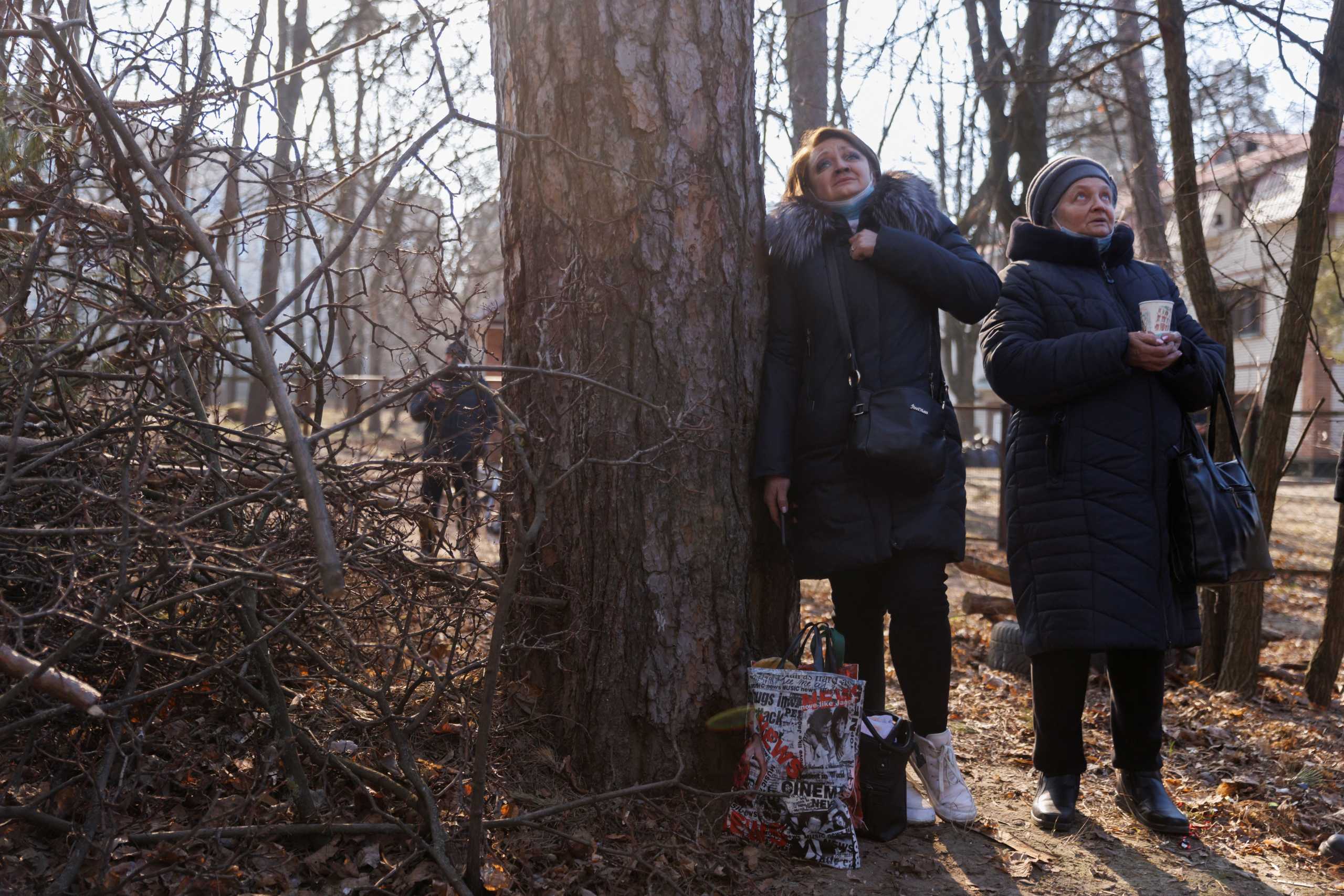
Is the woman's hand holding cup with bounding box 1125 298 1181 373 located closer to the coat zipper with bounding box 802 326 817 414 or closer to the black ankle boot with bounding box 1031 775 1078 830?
the coat zipper with bounding box 802 326 817 414

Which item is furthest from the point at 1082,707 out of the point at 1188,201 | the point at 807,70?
the point at 807,70

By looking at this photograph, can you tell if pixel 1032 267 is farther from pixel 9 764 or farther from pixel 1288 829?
pixel 9 764

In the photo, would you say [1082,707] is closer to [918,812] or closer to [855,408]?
[918,812]

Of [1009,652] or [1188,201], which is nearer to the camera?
[1188,201]

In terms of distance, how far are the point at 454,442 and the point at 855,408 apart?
44.5 inches

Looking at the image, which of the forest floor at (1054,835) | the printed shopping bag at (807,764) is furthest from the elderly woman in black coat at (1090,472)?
the printed shopping bag at (807,764)

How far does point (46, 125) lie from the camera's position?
2.54m

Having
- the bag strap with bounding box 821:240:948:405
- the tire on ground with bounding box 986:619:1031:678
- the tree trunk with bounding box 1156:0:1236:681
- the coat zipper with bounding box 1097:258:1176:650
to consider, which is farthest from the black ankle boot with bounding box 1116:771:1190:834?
the tire on ground with bounding box 986:619:1031:678

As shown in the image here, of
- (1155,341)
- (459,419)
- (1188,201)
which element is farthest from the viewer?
(1188,201)

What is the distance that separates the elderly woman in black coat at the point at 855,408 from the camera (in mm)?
2943

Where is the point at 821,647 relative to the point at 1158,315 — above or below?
below

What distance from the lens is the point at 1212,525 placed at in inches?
120

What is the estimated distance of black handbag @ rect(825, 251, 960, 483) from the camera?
112 inches

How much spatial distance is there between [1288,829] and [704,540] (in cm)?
202
